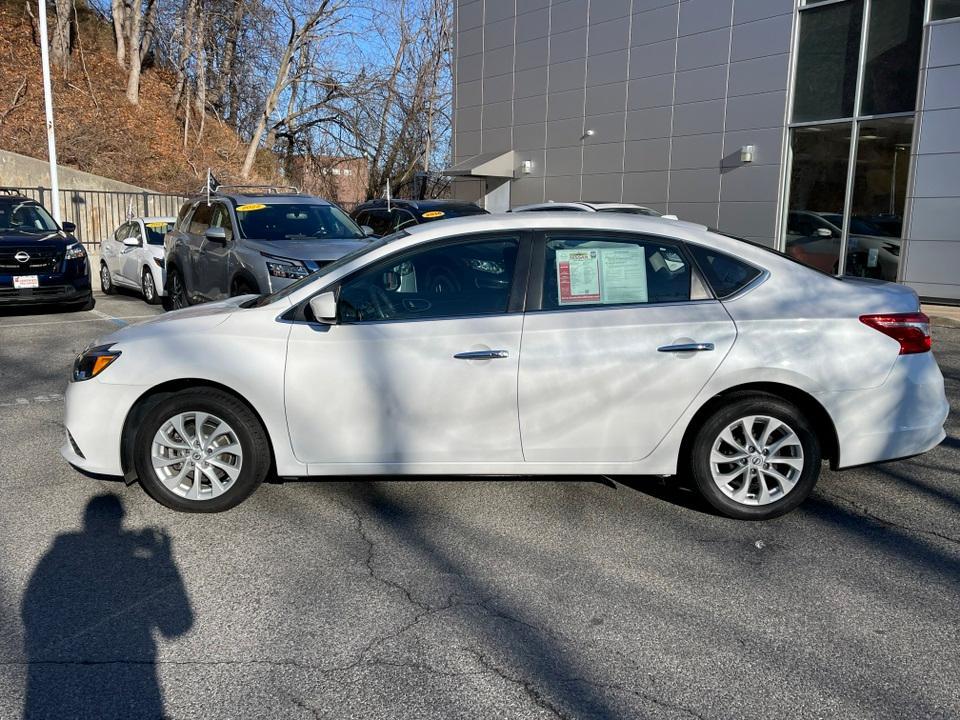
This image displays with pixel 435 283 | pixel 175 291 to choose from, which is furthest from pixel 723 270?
pixel 175 291

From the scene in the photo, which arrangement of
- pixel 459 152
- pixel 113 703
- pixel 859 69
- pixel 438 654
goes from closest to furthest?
pixel 113 703, pixel 438 654, pixel 859 69, pixel 459 152

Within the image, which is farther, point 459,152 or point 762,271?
point 459,152

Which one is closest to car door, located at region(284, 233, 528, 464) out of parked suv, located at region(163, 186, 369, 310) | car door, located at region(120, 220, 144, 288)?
parked suv, located at region(163, 186, 369, 310)

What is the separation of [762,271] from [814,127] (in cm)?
1438

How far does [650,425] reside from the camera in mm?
4516

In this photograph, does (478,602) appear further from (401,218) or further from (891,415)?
(401,218)

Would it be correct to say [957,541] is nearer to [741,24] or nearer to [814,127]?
[814,127]

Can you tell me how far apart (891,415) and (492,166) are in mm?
21354

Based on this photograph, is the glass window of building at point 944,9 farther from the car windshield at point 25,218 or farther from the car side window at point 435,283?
the car windshield at point 25,218

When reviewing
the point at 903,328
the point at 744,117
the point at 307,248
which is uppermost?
the point at 744,117

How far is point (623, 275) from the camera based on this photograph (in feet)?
15.2

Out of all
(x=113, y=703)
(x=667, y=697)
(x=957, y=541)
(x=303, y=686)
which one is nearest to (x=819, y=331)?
(x=957, y=541)

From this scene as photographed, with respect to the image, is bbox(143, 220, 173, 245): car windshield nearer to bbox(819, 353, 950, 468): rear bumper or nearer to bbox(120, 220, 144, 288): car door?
bbox(120, 220, 144, 288): car door

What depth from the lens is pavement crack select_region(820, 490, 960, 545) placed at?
4.53 m
